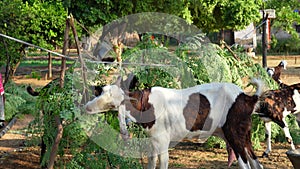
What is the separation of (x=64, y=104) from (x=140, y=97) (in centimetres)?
99

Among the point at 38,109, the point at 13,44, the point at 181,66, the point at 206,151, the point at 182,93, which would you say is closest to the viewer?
the point at 182,93

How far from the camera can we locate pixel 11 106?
12539 millimetres

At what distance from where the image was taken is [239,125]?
22.9ft

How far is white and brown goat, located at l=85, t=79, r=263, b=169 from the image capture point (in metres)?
6.80

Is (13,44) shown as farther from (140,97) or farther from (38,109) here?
(140,97)

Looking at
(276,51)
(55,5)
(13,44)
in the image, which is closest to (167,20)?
(55,5)

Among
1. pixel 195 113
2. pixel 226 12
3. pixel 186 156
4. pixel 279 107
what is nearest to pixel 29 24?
pixel 186 156

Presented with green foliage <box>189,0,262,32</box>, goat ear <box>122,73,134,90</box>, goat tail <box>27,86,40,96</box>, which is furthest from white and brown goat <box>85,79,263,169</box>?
green foliage <box>189,0,262,32</box>

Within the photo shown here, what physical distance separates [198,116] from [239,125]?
0.53 metres

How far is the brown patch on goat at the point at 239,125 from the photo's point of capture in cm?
697

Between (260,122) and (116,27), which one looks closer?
(260,122)

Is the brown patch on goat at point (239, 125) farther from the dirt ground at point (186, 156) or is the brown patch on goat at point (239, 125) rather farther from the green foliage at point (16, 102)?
the green foliage at point (16, 102)

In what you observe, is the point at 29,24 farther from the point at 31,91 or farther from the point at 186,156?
the point at 31,91

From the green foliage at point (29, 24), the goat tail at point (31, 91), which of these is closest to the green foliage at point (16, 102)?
the green foliage at point (29, 24)
